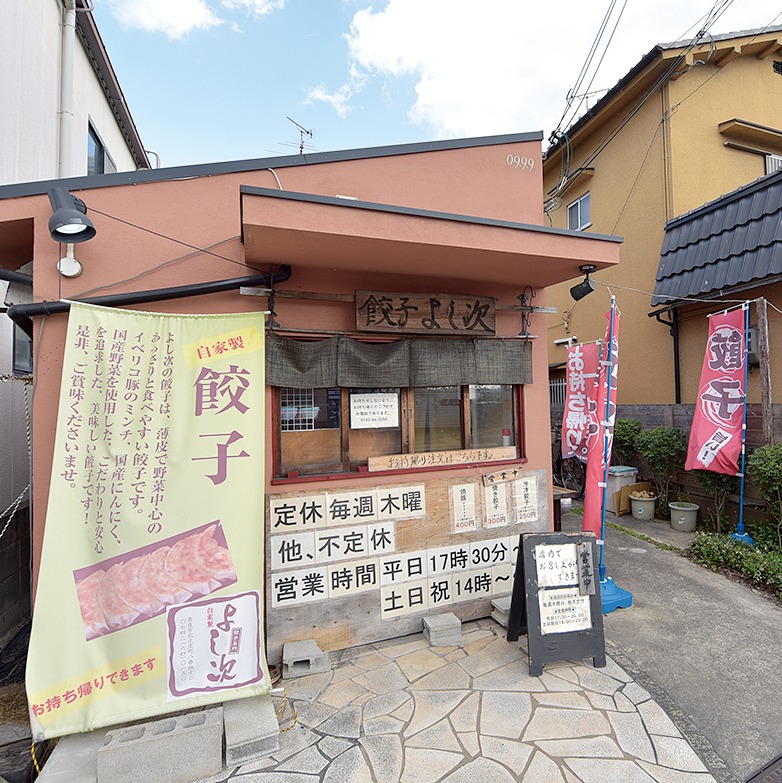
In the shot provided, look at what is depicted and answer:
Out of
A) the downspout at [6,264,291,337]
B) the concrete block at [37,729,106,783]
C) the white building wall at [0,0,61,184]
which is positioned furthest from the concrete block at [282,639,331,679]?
the white building wall at [0,0,61,184]

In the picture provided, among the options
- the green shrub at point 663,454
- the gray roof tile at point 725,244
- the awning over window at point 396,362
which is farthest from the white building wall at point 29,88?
the green shrub at point 663,454

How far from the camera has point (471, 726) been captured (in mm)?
3254

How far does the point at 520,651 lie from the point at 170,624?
309 centimetres

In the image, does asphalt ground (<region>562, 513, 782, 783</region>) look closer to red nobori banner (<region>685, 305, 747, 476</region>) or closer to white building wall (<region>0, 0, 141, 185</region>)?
red nobori banner (<region>685, 305, 747, 476</region>)

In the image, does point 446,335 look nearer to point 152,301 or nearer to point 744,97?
point 152,301

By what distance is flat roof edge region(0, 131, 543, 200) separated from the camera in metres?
3.70

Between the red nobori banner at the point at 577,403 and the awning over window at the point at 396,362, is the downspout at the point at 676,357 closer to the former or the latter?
the red nobori banner at the point at 577,403

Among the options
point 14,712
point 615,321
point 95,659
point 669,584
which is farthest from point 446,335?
point 14,712

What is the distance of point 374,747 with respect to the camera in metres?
3.08

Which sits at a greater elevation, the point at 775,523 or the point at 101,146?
the point at 101,146

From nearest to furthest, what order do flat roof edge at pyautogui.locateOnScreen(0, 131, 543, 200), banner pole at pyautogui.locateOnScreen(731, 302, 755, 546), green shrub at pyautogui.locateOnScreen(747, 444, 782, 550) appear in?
flat roof edge at pyautogui.locateOnScreen(0, 131, 543, 200) → green shrub at pyautogui.locateOnScreen(747, 444, 782, 550) → banner pole at pyautogui.locateOnScreen(731, 302, 755, 546)

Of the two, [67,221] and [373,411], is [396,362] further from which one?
[67,221]

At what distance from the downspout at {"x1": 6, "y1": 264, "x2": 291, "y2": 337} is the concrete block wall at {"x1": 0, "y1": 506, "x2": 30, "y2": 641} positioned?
270 centimetres

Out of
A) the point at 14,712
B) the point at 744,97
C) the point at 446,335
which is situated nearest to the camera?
the point at 14,712
